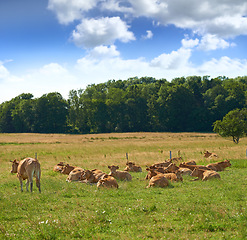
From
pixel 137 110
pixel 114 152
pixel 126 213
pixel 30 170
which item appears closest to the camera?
pixel 126 213

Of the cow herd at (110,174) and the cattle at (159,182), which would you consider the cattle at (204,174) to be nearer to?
the cow herd at (110,174)

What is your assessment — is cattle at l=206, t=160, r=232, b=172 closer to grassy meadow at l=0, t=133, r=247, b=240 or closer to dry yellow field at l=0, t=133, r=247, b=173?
dry yellow field at l=0, t=133, r=247, b=173

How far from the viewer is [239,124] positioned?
4812 centimetres

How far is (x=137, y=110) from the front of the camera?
372ft

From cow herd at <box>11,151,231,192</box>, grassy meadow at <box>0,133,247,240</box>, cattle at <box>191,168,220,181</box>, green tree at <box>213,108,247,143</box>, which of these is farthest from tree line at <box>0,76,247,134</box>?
grassy meadow at <box>0,133,247,240</box>

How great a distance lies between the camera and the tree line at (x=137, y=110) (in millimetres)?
106188

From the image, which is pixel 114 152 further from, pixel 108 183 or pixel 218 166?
pixel 108 183

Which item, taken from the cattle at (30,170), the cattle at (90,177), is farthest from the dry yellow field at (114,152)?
the cattle at (30,170)

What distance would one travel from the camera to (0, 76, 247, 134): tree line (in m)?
106

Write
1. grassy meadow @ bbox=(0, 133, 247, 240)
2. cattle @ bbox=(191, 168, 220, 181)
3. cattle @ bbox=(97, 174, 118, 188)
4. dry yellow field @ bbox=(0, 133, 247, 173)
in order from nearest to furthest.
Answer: grassy meadow @ bbox=(0, 133, 247, 240)
cattle @ bbox=(97, 174, 118, 188)
cattle @ bbox=(191, 168, 220, 181)
dry yellow field @ bbox=(0, 133, 247, 173)

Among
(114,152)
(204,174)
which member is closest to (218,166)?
(204,174)

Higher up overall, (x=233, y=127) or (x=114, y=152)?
(x=233, y=127)

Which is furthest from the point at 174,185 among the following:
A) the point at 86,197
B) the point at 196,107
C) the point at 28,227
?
the point at 196,107

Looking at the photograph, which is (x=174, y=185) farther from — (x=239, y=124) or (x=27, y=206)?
(x=239, y=124)
